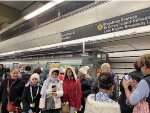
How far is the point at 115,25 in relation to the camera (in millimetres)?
5695

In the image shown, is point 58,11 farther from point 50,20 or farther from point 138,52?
point 138,52

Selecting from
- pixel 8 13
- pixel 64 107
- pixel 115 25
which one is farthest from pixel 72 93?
pixel 8 13

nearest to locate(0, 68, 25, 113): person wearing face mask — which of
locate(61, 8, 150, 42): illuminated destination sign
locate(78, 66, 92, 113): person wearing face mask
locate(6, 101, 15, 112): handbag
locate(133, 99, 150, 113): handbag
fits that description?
locate(6, 101, 15, 112): handbag

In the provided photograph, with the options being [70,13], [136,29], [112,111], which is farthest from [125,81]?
[70,13]

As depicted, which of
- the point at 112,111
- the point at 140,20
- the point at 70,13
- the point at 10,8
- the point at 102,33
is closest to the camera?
the point at 112,111

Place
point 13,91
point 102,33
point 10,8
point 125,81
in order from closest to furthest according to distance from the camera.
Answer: point 125,81
point 13,91
point 102,33
point 10,8

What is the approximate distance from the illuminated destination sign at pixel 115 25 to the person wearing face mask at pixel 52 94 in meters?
2.28

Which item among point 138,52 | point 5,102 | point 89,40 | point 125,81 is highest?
point 89,40

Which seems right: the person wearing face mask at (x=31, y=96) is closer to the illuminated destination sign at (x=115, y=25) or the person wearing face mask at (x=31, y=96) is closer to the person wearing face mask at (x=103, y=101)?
the person wearing face mask at (x=103, y=101)

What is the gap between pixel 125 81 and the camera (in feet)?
8.32

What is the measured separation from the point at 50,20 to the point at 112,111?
8.14 metres

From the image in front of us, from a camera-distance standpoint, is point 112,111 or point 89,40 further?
point 89,40

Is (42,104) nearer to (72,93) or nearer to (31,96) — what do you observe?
(31,96)

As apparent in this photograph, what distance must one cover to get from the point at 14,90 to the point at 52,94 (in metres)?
0.97
